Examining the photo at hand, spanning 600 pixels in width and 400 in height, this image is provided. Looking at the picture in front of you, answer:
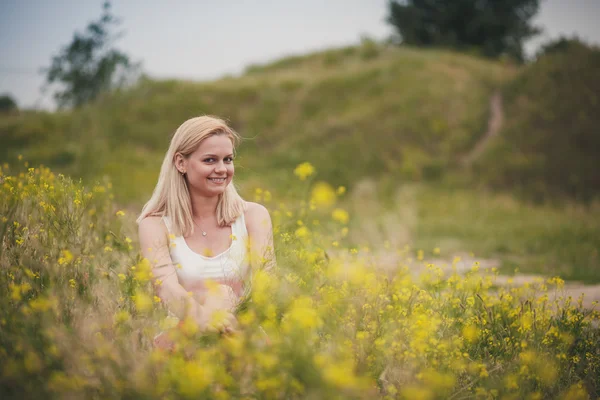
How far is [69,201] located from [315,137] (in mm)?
16441

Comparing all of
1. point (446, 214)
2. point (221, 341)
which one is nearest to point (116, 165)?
point (446, 214)

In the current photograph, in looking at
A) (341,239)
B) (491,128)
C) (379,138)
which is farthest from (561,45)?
(341,239)

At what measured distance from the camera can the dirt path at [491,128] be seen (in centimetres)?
1748

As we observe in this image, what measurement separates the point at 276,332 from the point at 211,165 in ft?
4.59

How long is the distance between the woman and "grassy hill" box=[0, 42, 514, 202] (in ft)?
36.7

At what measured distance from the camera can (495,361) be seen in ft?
9.61

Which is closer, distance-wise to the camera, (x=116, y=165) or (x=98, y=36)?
(x=98, y=36)

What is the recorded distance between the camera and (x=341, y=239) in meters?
8.57

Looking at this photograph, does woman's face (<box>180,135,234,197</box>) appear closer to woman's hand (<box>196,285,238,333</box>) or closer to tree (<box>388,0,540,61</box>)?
woman's hand (<box>196,285,238,333</box>)

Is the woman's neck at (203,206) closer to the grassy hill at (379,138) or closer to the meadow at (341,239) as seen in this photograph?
the meadow at (341,239)

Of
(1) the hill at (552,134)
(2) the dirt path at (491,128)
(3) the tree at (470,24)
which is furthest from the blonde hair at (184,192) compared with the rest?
(3) the tree at (470,24)

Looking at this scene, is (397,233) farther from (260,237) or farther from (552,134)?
(552,134)

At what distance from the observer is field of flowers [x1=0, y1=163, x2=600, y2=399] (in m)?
2.01

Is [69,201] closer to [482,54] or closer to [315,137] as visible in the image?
[315,137]
